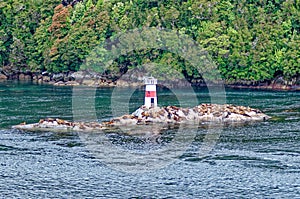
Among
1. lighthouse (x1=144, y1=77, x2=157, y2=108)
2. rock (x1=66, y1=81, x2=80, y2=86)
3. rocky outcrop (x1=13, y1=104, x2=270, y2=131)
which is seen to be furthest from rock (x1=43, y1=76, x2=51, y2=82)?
rocky outcrop (x1=13, y1=104, x2=270, y2=131)

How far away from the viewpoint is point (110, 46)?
506 feet

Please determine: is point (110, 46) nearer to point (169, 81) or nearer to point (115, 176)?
point (169, 81)

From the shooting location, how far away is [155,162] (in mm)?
65000

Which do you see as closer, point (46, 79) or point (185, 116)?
point (185, 116)

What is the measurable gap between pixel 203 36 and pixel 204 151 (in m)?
77.9

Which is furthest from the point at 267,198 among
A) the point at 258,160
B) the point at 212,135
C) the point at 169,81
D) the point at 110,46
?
the point at 110,46

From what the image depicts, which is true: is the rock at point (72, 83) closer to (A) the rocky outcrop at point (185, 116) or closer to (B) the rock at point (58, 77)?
(B) the rock at point (58, 77)

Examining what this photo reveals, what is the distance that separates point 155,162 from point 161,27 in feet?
288

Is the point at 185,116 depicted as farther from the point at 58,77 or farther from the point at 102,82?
the point at 58,77

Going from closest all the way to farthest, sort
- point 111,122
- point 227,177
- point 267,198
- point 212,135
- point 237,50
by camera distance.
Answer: point 267,198 < point 227,177 < point 212,135 < point 111,122 < point 237,50

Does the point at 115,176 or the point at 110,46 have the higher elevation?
the point at 110,46

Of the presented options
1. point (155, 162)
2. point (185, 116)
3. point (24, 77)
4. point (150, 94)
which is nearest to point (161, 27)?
point (24, 77)

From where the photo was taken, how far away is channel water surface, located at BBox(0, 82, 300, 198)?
56.4 metres

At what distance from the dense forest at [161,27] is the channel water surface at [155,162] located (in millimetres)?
47282
